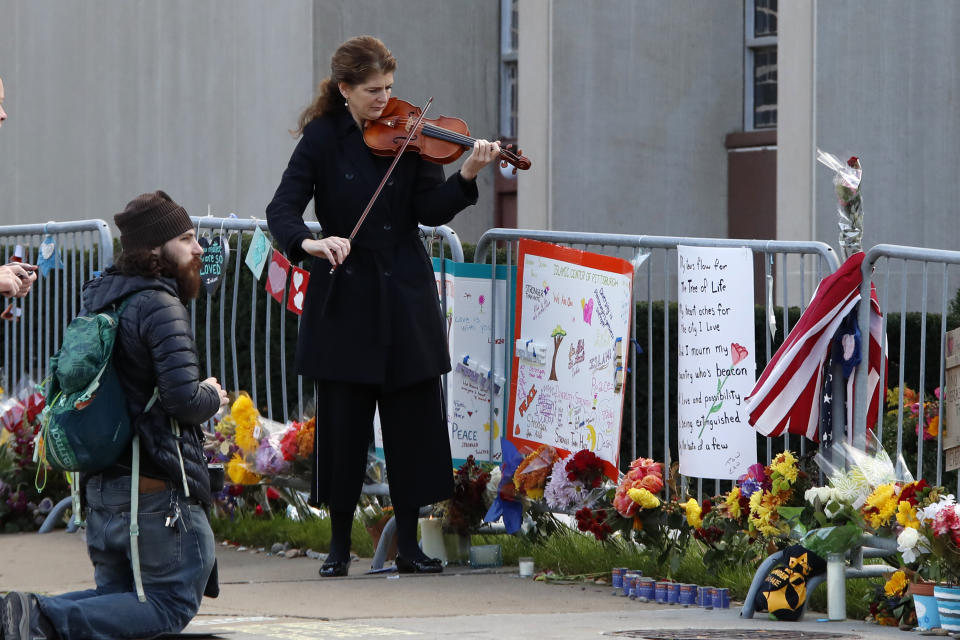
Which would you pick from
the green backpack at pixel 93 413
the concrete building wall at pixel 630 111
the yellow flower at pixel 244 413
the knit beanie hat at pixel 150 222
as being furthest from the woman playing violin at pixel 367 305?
the concrete building wall at pixel 630 111

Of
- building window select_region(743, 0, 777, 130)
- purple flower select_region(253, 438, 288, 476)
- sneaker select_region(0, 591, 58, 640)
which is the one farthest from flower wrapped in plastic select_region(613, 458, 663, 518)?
building window select_region(743, 0, 777, 130)

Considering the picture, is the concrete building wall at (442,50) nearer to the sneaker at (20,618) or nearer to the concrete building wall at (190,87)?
the concrete building wall at (190,87)

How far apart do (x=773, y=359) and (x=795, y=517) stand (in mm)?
582

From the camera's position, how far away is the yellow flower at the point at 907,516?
5.36 m

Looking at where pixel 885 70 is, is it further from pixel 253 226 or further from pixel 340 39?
pixel 253 226

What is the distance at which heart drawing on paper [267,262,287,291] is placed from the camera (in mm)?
7872

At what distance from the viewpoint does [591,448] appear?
6.79 meters

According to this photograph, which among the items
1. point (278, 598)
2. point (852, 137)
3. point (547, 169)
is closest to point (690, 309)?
point (278, 598)

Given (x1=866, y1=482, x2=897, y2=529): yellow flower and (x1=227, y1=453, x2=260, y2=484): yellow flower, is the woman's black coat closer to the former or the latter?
(x1=227, y1=453, x2=260, y2=484): yellow flower

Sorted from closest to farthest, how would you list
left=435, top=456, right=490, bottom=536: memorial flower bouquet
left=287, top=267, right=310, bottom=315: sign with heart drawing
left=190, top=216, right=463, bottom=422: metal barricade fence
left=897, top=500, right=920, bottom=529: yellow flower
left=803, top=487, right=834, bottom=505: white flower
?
1. left=897, top=500, right=920, bottom=529: yellow flower
2. left=803, top=487, right=834, bottom=505: white flower
3. left=435, top=456, right=490, bottom=536: memorial flower bouquet
4. left=287, top=267, right=310, bottom=315: sign with heart drawing
5. left=190, top=216, right=463, bottom=422: metal barricade fence

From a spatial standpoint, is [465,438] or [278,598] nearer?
[278,598]

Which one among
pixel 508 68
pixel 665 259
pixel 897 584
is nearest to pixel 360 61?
pixel 665 259

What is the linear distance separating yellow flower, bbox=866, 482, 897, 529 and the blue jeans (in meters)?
2.18

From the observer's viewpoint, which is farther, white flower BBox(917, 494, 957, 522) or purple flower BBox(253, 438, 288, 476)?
purple flower BBox(253, 438, 288, 476)
